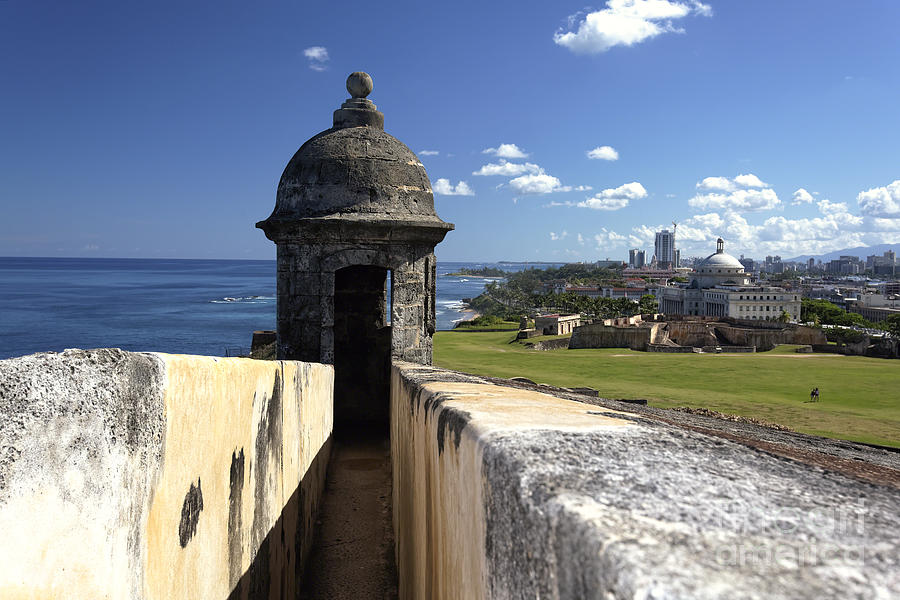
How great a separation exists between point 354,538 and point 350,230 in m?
3.46

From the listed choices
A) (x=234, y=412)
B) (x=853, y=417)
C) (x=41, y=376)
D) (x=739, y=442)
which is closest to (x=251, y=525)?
(x=234, y=412)

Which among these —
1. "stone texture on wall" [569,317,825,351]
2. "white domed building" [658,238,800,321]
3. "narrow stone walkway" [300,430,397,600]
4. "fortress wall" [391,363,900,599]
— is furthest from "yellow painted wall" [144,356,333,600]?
"white domed building" [658,238,800,321]

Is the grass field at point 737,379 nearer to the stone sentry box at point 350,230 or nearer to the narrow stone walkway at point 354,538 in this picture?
the stone sentry box at point 350,230

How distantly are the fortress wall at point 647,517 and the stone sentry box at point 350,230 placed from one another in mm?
5805

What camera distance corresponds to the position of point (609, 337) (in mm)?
40938

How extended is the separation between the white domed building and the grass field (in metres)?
34.3

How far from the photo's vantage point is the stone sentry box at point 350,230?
7.05 metres

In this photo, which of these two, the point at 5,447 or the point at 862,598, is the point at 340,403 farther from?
the point at 862,598

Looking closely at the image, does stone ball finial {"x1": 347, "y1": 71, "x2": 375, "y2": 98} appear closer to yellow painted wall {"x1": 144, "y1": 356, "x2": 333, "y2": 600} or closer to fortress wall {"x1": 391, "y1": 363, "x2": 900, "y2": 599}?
yellow painted wall {"x1": 144, "y1": 356, "x2": 333, "y2": 600}

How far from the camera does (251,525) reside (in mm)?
2320

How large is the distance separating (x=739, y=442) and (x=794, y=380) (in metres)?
31.9

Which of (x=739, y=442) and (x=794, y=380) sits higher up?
(x=739, y=442)

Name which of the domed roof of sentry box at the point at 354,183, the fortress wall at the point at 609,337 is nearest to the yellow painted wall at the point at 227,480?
the domed roof of sentry box at the point at 354,183

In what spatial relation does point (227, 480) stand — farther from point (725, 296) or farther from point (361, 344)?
point (725, 296)
